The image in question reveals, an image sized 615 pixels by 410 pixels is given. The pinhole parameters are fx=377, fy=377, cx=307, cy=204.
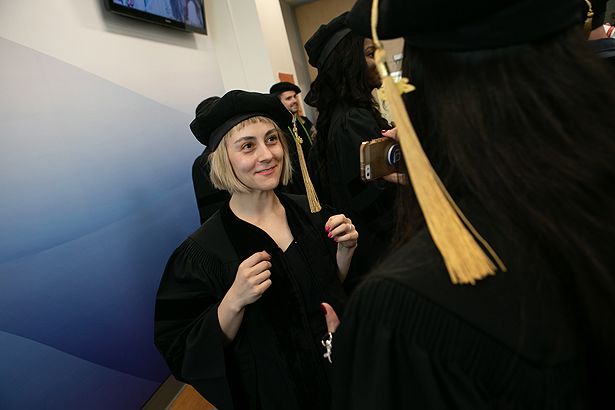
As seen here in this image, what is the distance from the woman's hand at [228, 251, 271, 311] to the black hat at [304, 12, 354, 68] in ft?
4.78

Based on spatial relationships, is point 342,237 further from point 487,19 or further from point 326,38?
point 326,38

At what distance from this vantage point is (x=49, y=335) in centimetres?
184

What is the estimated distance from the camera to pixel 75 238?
2.05 m

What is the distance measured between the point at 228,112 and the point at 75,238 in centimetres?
122

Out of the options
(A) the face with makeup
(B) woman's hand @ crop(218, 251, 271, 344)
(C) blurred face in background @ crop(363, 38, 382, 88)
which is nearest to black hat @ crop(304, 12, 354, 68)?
(C) blurred face in background @ crop(363, 38, 382, 88)

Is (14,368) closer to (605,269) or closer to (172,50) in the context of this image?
(605,269)

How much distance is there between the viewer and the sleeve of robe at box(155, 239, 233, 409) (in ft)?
4.40

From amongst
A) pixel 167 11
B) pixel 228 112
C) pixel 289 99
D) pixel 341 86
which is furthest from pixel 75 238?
pixel 289 99

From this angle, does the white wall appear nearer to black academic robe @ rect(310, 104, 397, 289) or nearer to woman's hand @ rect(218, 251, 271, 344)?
black academic robe @ rect(310, 104, 397, 289)

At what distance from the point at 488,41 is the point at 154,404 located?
2.83m

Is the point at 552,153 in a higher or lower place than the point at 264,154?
lower

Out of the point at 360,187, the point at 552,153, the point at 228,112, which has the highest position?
the point at 228,112

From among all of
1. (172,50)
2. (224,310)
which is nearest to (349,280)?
(224,310)

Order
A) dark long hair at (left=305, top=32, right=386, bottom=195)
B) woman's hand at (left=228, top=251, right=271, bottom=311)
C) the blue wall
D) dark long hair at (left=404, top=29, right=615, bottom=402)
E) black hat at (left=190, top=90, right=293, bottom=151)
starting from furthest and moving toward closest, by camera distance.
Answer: dark long hair at (left=305, top=32, right=386, bottom=195) → the blue wall → black hat at (left=190, top=90, right=293, bottom=151) → woman's hand at (left=228, top=251, right=271, bottom=311) → dark long hair at (left=404, top=29, right=615, bottom=402)
